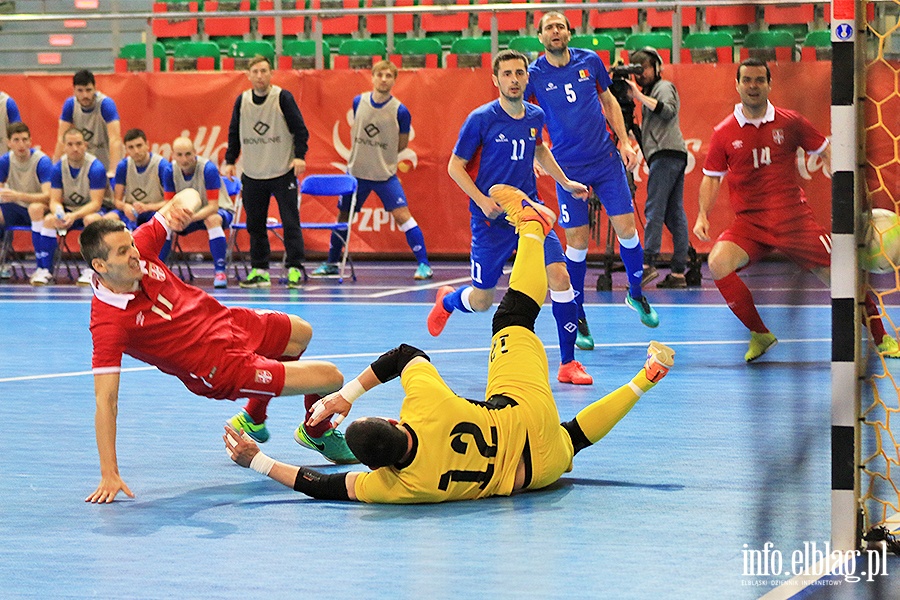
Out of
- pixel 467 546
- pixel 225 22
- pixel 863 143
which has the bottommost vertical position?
pixel 467 546

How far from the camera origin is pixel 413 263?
17.8 meters

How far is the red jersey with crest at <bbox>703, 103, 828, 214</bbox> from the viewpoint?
367 inches

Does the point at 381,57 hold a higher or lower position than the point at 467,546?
higher

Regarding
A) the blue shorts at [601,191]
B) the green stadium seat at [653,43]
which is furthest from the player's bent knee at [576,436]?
the green stadium seat at [653,43]

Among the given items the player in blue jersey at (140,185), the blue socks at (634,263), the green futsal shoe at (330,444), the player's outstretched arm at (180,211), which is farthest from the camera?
the player in blue jersey at (140,185)

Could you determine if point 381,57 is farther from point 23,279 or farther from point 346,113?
point 23,279

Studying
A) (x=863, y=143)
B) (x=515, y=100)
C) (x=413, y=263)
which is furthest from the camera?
(x=413, y=263)

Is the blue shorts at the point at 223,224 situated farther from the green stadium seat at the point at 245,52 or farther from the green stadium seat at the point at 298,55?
the green stadium seat at the point at 245,52

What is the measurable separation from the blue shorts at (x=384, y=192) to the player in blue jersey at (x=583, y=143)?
591cm

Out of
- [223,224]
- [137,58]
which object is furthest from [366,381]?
[137,58]

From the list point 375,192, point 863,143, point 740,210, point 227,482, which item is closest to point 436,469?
point 227,482

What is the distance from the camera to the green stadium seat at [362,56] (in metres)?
18.4

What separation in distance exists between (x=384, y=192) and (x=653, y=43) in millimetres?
4318

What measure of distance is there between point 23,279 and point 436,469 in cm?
1247
